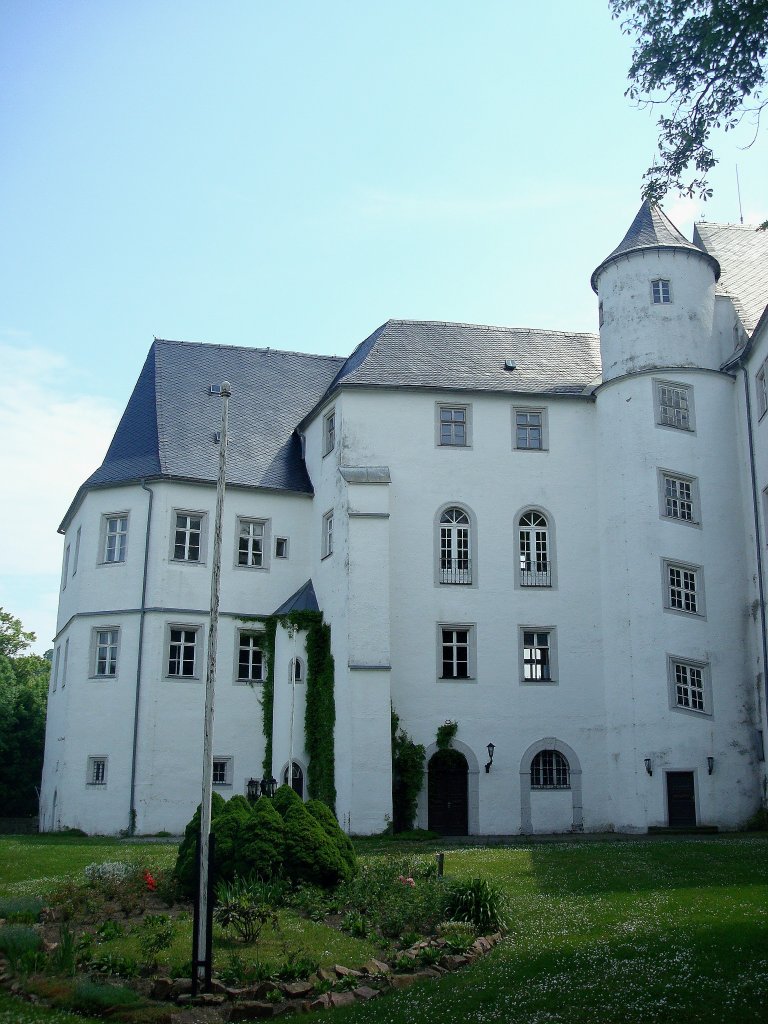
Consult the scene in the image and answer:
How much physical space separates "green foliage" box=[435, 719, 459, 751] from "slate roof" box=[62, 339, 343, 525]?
8691mm

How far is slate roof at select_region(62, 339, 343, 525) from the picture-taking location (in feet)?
111

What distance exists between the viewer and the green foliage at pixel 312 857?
15.4m

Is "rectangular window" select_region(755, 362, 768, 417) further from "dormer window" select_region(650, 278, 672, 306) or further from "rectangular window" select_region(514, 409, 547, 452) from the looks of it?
"rectangular window" select_region(514, 409, 547, 452)

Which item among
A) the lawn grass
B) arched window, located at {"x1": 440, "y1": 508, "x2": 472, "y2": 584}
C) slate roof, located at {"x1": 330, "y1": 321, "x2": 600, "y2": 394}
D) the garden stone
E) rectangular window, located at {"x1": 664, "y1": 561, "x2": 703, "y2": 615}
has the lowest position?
the garden stone

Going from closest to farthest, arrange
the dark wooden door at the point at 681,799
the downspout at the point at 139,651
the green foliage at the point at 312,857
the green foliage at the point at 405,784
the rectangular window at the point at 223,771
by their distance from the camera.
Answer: the green foliage at the point at 312,857 < the dark wooden door at the point at 681,799 < the green foliage at the point at 405,784 < the downspout at the point at 139,651 < the rectangular window at the point at 223,771

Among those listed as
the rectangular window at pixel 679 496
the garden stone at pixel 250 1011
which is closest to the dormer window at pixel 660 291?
the rectangular window at pixel 679 496

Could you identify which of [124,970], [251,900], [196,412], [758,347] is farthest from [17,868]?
[758,347]

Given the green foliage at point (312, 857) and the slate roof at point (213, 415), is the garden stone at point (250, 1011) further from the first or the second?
the slate roof at point (213, 415)

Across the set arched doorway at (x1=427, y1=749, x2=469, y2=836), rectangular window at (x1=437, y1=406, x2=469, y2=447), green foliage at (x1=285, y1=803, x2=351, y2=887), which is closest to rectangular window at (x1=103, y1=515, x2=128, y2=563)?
rectangular window at (x1=437, y1=406, x2=469, y2=447)

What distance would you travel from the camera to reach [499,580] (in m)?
31.7

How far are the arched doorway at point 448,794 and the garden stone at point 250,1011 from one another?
1987 centimetres

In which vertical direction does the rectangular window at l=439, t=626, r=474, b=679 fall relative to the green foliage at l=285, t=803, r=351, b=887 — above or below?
above

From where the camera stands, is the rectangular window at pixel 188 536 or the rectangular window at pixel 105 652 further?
the rectangular window at pixel 188 536

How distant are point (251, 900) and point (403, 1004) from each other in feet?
11.7
